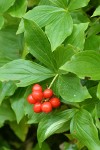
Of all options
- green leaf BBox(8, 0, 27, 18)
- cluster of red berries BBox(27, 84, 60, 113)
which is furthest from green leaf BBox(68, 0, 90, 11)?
cluster of red berries BBox(27, 84, 60, 113)

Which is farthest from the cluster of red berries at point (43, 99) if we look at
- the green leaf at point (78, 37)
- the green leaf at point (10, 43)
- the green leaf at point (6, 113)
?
the green leaf at point (6, 113)

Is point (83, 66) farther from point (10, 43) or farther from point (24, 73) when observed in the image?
point (10, 43)

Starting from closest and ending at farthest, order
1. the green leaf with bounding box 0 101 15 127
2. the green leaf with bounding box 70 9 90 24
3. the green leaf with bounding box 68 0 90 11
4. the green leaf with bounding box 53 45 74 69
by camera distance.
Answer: the green leaf with bounding box 53 45 74 69 → the green leaf with bounding box 68 0 90 11 → the green leaf with bounding box 70 9 90 24 → the green leaf with bounding box 0 101 15 127

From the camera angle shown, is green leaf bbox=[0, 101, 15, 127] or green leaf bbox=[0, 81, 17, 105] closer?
green leaf bbox=[0, 81, 17, 105]

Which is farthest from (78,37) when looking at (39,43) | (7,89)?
(7,89)

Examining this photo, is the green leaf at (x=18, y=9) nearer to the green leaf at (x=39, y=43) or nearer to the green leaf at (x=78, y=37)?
the green leaf at (x=39, y=43)

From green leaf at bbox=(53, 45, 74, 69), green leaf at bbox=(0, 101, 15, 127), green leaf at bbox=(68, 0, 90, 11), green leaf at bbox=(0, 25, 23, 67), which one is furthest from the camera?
green leaf at bbox=(0, 101, 15, 127)

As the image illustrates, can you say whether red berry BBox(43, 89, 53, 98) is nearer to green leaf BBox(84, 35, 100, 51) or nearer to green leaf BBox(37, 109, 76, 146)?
green leaf BBox(37, 109, 76, 146)

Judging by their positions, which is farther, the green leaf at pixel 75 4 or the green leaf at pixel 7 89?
the green leaf at pixel 7 89
